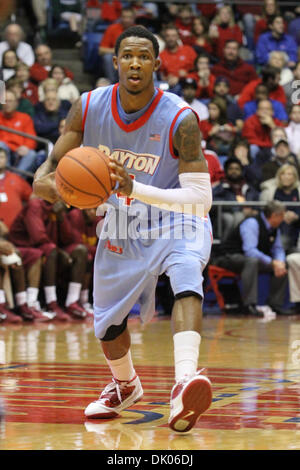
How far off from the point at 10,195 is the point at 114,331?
6220 mm

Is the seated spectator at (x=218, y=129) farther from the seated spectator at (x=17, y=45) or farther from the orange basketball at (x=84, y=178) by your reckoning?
the orange basketball at (x=84, y=178)

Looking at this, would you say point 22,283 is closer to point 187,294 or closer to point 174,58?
point 174,58

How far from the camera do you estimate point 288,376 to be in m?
5.39

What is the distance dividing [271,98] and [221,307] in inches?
154

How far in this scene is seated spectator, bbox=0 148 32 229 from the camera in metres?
9.98

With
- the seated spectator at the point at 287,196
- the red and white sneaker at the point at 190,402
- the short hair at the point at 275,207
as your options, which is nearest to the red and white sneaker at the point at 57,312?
the short hair at the point at 275,207

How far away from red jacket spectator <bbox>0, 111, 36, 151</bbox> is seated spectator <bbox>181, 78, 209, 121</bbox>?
2225 millimetres

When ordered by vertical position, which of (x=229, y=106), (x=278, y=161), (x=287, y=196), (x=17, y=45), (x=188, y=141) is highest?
(x=17, y=45)

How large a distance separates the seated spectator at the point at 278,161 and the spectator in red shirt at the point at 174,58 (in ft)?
7.34

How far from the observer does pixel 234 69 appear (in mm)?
13586

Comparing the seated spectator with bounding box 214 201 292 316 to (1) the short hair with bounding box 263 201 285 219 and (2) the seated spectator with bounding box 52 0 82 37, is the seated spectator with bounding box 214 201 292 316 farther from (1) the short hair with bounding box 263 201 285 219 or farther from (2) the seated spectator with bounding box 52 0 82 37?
(2) the seated spectator with bounding box 52 0 82 37

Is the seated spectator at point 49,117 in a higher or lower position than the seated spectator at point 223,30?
lower

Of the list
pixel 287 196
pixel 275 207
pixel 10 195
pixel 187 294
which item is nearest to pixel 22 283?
pixel 10 195

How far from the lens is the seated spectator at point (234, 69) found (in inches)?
530
